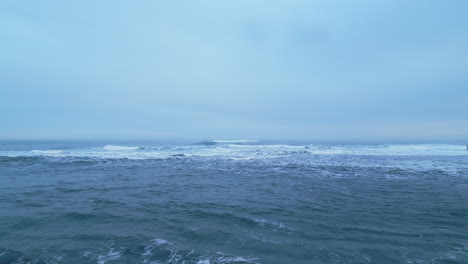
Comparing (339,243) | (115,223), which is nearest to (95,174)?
(115,223)

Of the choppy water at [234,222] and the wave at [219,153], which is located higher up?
the wave at [219,153]

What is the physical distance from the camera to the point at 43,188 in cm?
1027

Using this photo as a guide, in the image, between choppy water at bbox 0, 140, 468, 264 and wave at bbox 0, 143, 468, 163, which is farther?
wave at bbox 0, 143, 468, 163

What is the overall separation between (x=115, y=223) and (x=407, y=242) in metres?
8.14

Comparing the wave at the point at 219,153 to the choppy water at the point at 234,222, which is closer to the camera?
the choppy water at the point at 234,222

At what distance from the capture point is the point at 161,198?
872 centimetres

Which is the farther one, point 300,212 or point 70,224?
point 300,212

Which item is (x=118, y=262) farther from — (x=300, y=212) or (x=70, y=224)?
(x=300, y=212)

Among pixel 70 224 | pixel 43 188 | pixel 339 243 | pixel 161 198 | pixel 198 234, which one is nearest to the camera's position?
pixel 339 243

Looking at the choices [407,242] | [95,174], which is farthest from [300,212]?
[95,174]

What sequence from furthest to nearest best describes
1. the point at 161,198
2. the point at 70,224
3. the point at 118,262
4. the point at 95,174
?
the point at 95,174, the point at 161,198, the point at 70,224, the point at 118,262

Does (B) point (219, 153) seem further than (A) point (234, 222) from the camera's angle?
Yes

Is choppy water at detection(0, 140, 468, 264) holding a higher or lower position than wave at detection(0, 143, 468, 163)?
lower

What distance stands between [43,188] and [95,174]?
366 cm
